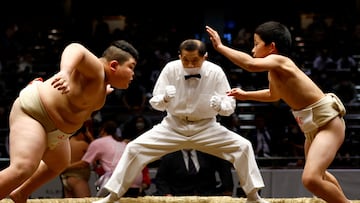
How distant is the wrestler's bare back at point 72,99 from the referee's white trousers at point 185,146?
99cm

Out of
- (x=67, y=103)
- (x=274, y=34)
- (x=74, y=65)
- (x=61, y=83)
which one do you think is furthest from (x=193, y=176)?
(x=61, y=83)

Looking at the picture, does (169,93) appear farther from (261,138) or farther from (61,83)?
(261,138)

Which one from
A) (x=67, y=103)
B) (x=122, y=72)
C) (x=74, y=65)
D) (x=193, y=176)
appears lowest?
(x=193, y=176)

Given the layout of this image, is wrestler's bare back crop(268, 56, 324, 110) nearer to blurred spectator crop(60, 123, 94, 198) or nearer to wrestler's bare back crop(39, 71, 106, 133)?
wrestler's bare back crop(39, 71, 106, 133)

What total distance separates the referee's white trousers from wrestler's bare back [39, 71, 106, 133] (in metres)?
0.99

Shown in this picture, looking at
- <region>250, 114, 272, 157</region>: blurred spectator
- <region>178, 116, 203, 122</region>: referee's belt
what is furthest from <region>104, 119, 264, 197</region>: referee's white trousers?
<region>250, 114, 272, 157</region>: blurred spectator

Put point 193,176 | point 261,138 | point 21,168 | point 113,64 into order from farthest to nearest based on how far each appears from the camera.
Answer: point 261,138 → point 193,176 → point 113,64 → point 21,168

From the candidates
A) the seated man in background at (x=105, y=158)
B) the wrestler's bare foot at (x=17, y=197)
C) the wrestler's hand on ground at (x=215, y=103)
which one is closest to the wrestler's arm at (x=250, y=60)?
the wrestler's hand on ground at (x=215, y=103)

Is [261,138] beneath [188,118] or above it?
beneath

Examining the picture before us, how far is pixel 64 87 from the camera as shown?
2.77 metres

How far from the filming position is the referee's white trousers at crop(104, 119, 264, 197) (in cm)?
418

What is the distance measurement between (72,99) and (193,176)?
1907 mm

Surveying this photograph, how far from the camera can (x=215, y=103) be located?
4211mm

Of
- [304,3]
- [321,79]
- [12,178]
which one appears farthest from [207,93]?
[304,3]
